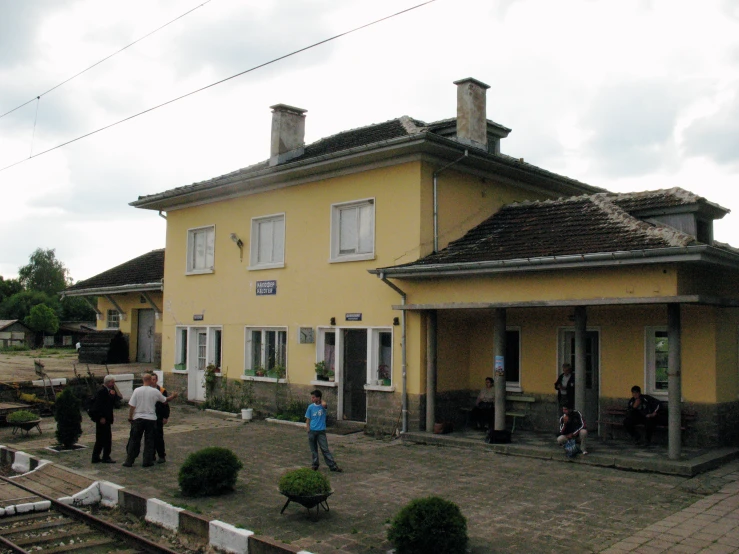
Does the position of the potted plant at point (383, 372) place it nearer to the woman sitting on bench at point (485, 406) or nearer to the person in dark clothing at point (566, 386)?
the woman sitting on bench at point (485, 406)

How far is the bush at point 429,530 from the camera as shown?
22.2 feet

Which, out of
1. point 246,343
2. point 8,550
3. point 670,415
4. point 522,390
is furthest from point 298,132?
point 8,550

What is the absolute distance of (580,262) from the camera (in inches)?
431

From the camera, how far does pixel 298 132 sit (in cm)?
1905

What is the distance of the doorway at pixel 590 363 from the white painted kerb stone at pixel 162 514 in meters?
7.96

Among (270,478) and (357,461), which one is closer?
(270,478)

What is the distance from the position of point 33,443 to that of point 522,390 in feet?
32.4

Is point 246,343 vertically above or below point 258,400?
above

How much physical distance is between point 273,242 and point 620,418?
30.0 ft

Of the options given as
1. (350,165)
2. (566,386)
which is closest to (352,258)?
(350,165)

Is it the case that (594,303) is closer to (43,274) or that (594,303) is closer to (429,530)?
(429,530)

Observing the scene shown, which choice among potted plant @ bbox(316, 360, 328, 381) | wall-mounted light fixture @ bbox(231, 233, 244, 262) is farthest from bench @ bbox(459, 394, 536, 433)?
wall-mounted light fixture @ bbox(231, 233, 244, 262)

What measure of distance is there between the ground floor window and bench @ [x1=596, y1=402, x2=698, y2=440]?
0.34 metres

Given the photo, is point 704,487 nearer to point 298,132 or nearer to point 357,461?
point 357,461
